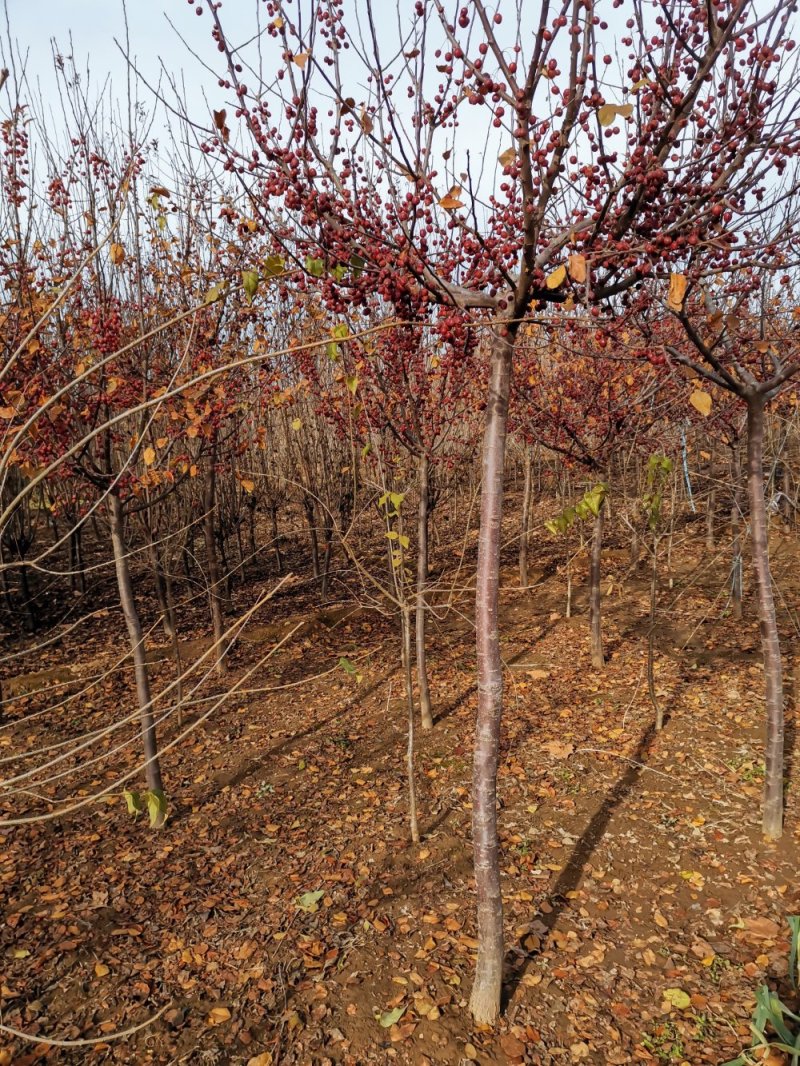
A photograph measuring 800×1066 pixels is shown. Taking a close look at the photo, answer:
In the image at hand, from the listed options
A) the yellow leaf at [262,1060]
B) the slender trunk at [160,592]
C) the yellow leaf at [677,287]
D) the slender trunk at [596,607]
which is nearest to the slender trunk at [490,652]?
the yellow leaf at [677,287]

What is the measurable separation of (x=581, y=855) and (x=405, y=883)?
123 centimetres

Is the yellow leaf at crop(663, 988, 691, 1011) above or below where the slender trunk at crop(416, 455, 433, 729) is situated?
below

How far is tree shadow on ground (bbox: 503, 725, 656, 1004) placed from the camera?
3.47 meters

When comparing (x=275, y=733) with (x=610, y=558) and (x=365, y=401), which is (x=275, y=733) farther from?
(x=610, y=558)

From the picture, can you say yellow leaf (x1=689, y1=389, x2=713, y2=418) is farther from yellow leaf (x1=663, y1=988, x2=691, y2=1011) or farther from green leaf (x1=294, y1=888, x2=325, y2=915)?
green leaf (x1=294, y1=888, x2=325, y2=915)

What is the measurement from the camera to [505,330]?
2820 millimetres

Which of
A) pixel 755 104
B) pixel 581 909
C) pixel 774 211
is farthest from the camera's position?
pixel 774 211

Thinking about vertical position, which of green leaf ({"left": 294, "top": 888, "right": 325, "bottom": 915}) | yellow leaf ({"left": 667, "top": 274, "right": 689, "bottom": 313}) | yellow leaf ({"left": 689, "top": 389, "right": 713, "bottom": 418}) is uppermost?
yellow leaf ({"left": 667, "top": 274, "right": 689, "bottom": 313})

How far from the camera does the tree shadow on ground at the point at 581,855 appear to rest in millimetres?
3473

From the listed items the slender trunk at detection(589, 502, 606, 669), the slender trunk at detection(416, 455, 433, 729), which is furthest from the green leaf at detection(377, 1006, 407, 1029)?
the slender trunk at detection(589, 502, 606, 669)

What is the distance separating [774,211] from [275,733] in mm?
6690

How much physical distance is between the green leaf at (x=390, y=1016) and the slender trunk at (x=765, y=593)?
2.72 m

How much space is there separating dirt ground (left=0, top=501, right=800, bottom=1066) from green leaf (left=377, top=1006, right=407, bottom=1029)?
0.04 ft

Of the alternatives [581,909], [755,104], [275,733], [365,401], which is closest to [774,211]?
[755,104]
